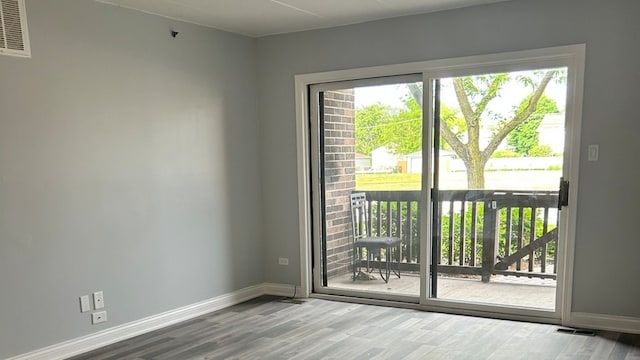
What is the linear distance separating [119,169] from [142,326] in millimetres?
1229

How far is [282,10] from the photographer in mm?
3508

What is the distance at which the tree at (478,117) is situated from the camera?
11.6 feet

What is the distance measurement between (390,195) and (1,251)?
2.92 meters

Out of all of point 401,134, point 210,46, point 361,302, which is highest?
point 210,46

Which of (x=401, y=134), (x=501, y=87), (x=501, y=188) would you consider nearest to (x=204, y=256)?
(x=401, y=134)

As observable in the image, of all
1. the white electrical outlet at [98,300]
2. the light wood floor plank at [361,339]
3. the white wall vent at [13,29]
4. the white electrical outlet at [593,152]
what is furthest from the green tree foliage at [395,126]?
the white wall vent at [13,29]

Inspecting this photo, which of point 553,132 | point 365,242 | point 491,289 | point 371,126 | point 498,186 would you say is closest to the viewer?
point 553,132

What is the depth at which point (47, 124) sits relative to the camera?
2.94 metres

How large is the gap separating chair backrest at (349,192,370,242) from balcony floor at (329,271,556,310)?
480 mm

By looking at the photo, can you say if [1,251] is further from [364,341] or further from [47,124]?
[364,341]

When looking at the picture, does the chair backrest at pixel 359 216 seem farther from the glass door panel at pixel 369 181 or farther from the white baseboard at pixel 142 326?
the white baseboard at pixel 142 326

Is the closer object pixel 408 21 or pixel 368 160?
pixel 408 21

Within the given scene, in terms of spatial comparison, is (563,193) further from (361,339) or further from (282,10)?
(282,10)

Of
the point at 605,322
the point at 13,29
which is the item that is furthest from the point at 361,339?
the point at 13,29
